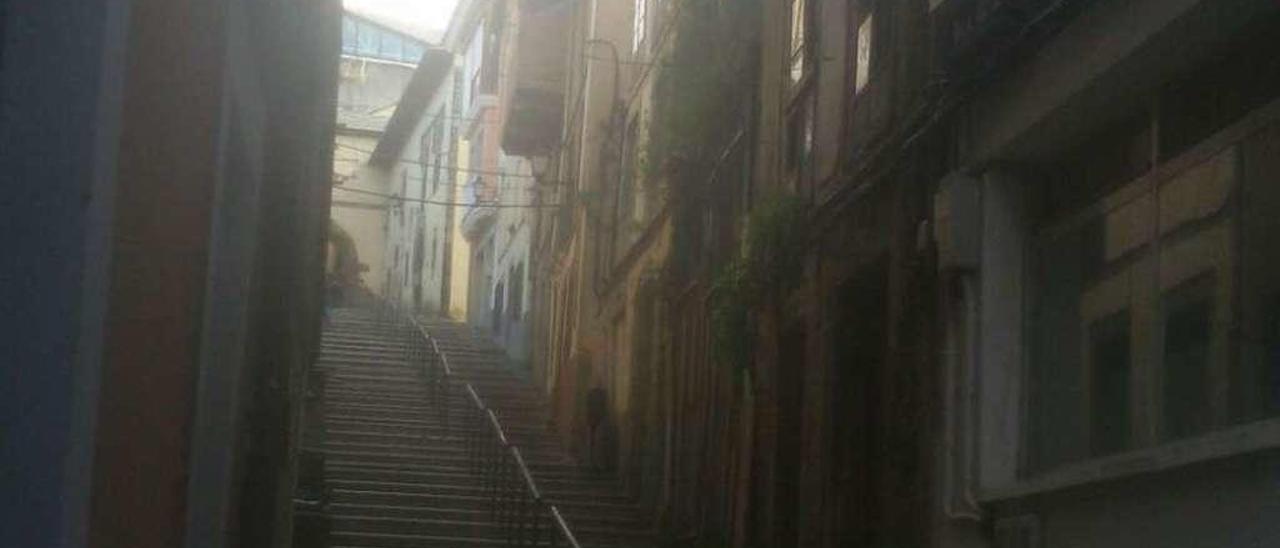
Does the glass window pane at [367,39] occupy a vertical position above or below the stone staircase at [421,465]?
above

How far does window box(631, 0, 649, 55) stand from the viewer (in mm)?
26420

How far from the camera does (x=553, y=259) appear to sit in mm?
33688

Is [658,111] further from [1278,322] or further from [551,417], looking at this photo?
[1278,322]

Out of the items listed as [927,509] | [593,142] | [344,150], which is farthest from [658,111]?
[344,150]

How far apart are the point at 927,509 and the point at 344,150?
166 ft

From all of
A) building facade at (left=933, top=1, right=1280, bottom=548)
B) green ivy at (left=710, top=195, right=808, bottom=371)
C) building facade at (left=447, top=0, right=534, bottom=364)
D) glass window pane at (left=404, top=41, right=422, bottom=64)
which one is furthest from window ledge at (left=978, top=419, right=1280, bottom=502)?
glass window pane at (left=404, top=41, right=422, bottom=64)

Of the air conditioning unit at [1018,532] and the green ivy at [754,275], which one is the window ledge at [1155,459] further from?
the green ivy at [754,275]

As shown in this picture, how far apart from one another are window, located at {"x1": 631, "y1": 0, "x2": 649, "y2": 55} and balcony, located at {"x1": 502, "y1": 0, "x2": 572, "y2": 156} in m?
6.19

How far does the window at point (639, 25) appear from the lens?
86.7 feet

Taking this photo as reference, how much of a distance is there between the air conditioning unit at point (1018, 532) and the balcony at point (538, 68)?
2443 cm

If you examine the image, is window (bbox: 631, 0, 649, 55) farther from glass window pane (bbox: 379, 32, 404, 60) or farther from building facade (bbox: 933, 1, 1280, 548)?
glass window pane (bbox: 379, 32, 404, 60)

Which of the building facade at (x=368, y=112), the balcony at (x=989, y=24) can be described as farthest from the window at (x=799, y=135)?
the building facade at (x=368, y=112)

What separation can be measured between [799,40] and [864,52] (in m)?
2.49

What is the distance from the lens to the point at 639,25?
27.5 meters
